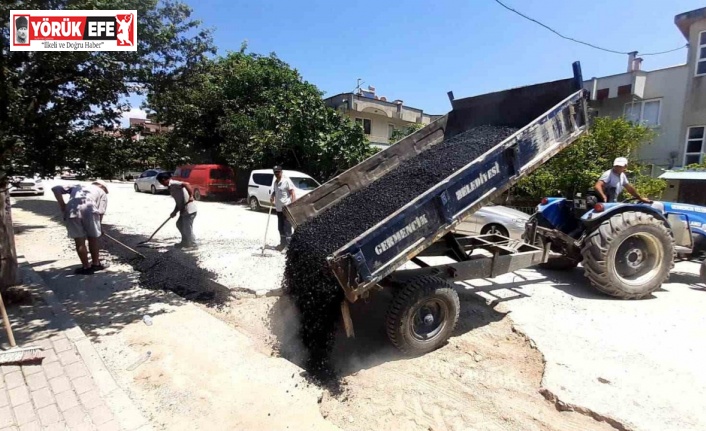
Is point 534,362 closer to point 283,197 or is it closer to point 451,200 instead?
point 451,200

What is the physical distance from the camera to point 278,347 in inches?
155

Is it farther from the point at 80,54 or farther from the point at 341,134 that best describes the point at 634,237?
the point at 341,134

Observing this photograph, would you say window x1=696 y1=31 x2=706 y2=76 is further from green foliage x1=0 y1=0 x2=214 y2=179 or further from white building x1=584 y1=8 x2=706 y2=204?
green foliage x1=0 y1=0 x2=214 y2=179

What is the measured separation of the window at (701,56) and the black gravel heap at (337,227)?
1442cm

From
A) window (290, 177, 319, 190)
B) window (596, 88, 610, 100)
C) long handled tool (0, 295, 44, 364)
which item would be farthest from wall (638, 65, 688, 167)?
long handled tool (0, 295, 44, 364)

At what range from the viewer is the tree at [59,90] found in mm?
3656

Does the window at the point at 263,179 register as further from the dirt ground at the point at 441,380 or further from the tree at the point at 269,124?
the dirt ground at the point at 441,380

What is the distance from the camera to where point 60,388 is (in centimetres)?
309

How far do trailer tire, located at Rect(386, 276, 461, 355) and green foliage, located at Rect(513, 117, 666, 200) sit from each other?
9.39 m

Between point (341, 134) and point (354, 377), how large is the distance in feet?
43.1

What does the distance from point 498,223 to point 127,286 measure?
7.57 meters

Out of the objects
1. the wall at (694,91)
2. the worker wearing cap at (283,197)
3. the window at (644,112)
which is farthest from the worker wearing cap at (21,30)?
the wall at (694,91)

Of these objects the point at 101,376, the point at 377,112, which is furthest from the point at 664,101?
the point at 101,376

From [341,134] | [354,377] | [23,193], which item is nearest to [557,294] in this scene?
[354,377]
